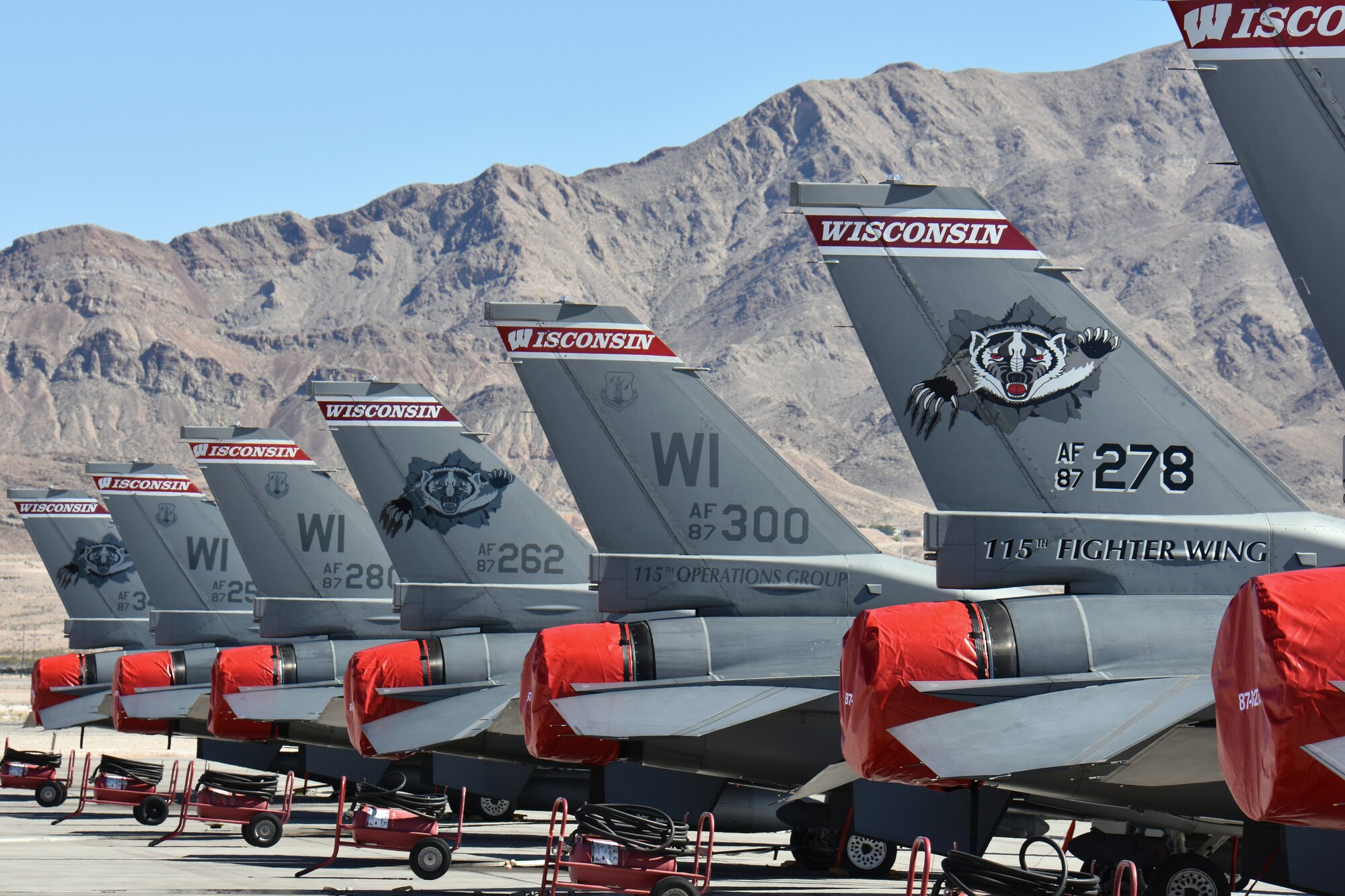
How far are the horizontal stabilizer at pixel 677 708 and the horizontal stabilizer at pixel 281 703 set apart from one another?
7.69 metres

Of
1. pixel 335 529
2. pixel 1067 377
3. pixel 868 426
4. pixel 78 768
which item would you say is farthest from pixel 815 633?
pixel 868 426

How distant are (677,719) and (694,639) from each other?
4.16ft

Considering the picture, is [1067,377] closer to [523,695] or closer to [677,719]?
[677,719]

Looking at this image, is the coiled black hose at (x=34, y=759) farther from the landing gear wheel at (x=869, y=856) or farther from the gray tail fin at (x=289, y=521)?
the landing gear wheel at (x=869, y=856)

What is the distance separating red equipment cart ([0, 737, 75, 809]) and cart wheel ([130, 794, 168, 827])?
382cm

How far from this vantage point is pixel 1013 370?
1252 cm

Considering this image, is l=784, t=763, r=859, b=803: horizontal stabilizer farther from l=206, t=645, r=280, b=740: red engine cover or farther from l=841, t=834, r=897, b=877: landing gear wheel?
l=206, t=645, r=280, b=740: red engine cover

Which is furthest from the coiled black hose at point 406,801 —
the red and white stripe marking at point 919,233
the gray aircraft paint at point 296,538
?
the red and white stripe marking at point 919,233

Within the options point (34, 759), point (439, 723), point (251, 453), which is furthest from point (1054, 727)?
point (34, 759)

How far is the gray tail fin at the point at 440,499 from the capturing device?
66.2 ft

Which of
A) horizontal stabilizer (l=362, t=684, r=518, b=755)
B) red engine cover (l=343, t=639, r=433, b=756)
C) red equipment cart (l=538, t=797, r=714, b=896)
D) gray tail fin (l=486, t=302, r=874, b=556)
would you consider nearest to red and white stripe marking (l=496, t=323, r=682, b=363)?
gray tail fin (l=486, t=302, r=874, b=556)

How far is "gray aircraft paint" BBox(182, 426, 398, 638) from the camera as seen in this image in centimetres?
2381

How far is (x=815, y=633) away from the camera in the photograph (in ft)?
50.1

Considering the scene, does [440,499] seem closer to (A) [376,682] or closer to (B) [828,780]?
(A) [376,682]
